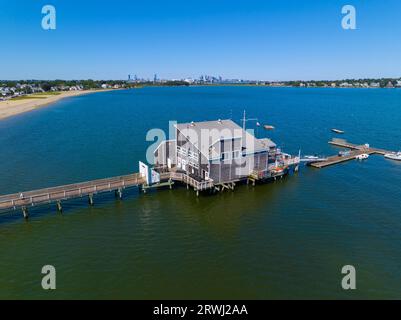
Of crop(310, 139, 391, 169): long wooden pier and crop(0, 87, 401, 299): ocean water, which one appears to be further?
crop(310, 139, 391, 169): long wooden pier

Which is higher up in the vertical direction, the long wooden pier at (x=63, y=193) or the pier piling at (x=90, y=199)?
the long wooden pier at (x=63, y=193)

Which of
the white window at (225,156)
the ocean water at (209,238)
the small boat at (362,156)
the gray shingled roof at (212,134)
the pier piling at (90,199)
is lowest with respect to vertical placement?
the ocean water at (209,238)

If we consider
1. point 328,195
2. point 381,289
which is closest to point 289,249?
point 381,289

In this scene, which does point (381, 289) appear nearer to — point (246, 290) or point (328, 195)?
point (246, 290)

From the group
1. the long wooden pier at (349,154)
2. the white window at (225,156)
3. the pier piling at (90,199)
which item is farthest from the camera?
the long wooden pier at (349,154)

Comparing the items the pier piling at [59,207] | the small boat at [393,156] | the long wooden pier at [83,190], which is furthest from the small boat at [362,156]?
the pier piling at [59,207]

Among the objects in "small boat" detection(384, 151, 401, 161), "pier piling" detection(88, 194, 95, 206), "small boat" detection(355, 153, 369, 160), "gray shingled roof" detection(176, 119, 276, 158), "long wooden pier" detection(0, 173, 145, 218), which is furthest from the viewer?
"small boat" detection(384, 151, 401, 161)

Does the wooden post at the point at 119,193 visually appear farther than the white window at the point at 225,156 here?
No

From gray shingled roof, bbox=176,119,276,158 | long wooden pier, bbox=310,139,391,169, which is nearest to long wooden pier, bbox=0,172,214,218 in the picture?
gray shingled roof, bbox=176,119,276,158

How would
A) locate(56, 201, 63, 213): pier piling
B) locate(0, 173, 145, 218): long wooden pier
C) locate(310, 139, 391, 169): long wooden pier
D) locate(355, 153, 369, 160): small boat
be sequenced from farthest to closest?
locate(355, 153, 369, 160): small boat → locate(310, 139, 391, 169): long wooden pier → locate(56, 201, 63, 213): pier piling → locate(0, 173, 145, 218): long wooden pier

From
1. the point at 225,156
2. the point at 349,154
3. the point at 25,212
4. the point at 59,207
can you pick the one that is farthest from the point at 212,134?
the point at 349,154

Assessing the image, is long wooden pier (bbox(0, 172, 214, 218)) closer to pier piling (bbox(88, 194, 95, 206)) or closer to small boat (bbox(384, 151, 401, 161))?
pier piling (bbox(88, 194, 95, 206))

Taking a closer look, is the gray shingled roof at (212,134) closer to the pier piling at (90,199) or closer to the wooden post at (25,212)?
the pier piling at (90,199)

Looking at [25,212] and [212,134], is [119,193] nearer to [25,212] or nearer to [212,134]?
[25,212]
